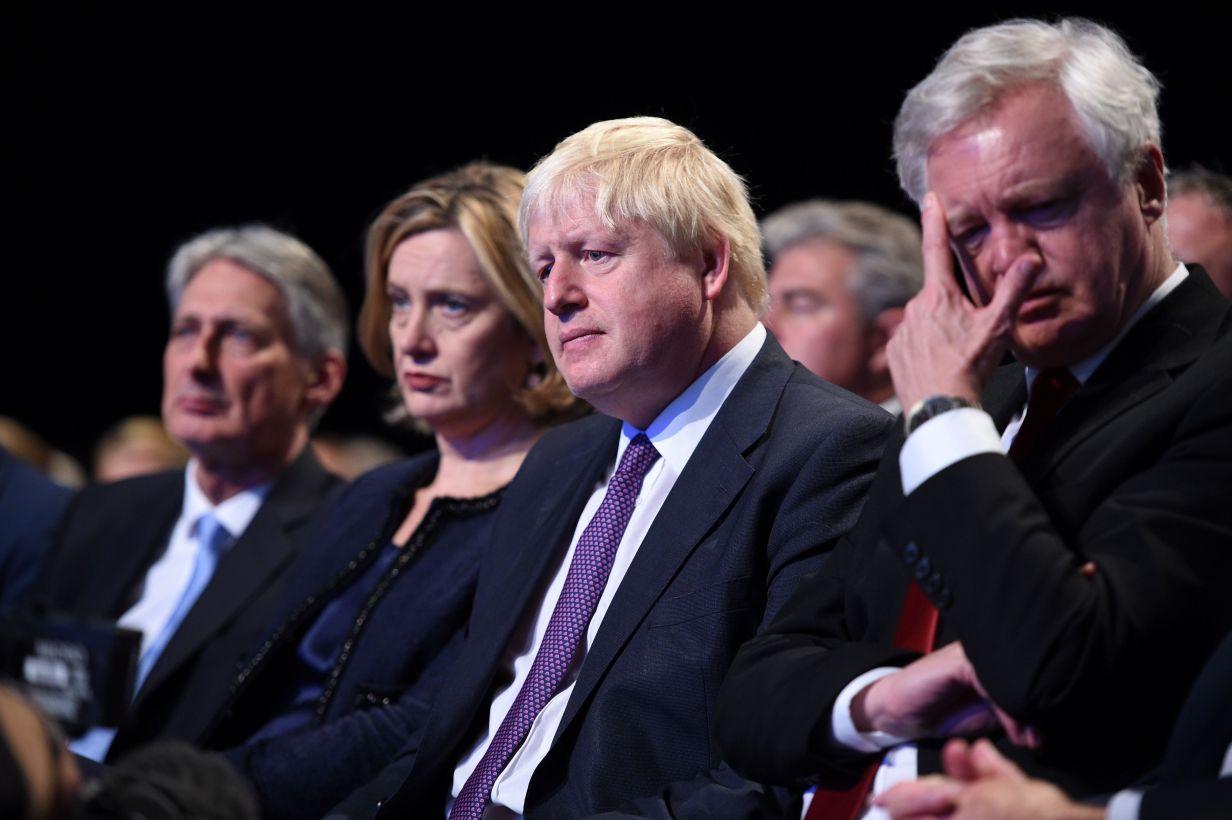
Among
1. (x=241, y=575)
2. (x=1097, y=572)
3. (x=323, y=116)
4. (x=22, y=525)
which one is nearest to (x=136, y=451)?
(x=323, y=116)

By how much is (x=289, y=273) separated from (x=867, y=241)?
1.69 meters

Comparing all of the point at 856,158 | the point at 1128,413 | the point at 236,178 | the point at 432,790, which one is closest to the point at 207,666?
the point at 432,790

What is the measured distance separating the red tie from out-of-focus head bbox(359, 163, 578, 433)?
140cm

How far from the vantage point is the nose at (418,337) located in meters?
3.14

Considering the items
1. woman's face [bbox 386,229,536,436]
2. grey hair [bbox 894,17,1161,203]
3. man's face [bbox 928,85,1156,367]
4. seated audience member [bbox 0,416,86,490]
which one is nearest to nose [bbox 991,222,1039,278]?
man's face [bbox 928,85,1156,367]

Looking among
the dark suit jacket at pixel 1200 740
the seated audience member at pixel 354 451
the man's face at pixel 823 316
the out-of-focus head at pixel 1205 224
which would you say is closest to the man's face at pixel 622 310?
the dark suit jacket at pixel 1200 740

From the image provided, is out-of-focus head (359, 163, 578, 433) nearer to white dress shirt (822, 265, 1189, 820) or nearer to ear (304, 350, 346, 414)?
ear (304, 350, 346, 414)

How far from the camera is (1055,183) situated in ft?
5.90

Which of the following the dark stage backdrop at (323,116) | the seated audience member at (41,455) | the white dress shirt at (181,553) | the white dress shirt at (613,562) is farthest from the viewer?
the seated audience member at (41,455)

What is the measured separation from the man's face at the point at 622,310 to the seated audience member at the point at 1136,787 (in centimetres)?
94

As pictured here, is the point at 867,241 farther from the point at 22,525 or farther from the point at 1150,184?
the point at 22,525

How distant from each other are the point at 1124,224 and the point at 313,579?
197 cm

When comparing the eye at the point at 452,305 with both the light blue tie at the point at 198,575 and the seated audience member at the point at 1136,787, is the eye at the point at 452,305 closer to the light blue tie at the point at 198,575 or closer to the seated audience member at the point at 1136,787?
the light blue tie at the point at 198,575

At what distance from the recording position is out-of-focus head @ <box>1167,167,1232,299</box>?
133 inches
